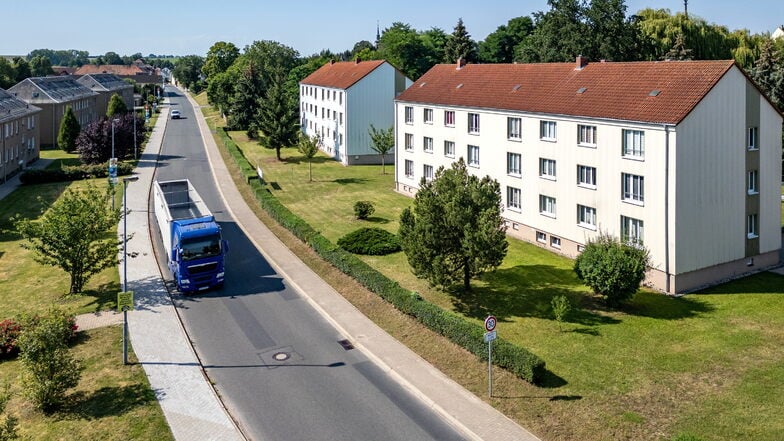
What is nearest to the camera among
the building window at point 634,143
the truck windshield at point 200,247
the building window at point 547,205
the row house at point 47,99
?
the truck windshield at point 200,247

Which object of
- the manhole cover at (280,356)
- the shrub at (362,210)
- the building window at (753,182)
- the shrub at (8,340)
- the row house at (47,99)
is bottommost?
the manhole cover at (280,356)

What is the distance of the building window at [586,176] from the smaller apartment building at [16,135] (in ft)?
169

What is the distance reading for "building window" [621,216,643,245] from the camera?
101ft

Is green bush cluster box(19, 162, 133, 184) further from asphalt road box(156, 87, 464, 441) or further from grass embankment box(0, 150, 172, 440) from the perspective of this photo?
asphalt road box(156, 87, 464, 441)

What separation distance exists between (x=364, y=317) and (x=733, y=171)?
19.9 meters

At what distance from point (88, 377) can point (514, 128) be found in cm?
2812

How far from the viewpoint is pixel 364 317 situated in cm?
2684

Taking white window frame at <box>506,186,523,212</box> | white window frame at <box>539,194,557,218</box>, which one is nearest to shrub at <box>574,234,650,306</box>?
white window frame at <box>539,194,557,218</box>

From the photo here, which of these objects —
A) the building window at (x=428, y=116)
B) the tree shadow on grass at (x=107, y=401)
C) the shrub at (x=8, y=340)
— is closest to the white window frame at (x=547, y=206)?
the building window at (x=428, y=116)

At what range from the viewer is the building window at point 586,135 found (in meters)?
33.6

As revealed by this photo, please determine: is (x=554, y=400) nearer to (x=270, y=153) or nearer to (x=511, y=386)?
(x=511, y=386)

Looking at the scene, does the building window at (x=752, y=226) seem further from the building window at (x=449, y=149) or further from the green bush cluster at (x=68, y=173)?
the green bush cluster at (x=68, y=173)

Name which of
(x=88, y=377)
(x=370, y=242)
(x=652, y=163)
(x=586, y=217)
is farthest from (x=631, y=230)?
(x=88, y=377)

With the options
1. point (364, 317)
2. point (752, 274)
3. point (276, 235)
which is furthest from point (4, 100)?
point (752, 274)
